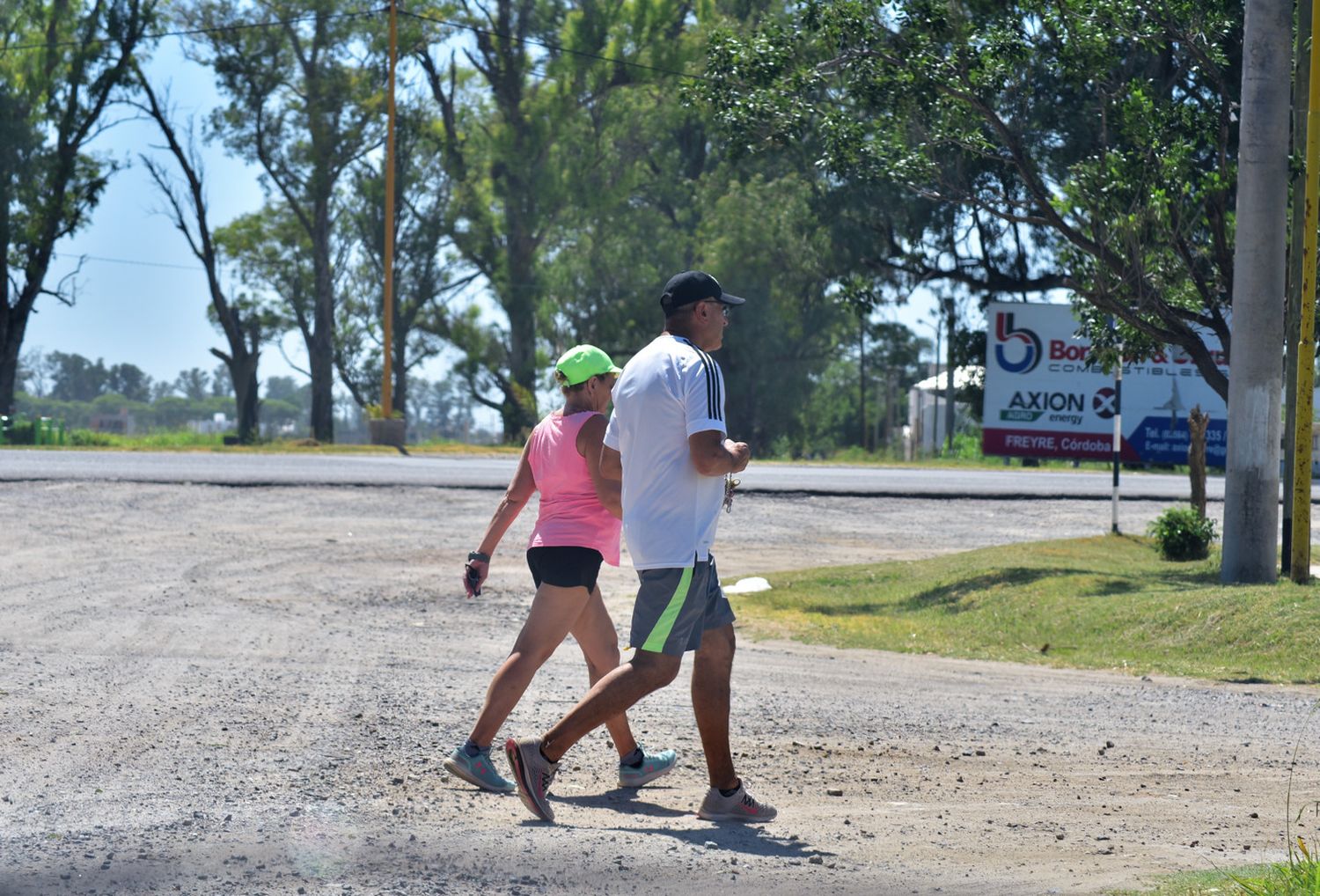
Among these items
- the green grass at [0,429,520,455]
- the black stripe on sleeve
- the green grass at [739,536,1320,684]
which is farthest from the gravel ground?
the green grass at [0,429,520,455]

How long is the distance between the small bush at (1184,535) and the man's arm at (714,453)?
1265 centimetres

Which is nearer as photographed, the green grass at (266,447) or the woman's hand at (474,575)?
the woman's hand at (474,575)

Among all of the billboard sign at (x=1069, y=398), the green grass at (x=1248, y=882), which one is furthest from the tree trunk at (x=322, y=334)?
the green grass at (x=1248, y=882)

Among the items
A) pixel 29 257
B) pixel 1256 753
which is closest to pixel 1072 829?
pixel 1256 753

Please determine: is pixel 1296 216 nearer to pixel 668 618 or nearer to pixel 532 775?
pixel 668 618

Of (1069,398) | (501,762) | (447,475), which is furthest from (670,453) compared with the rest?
(1069,398)

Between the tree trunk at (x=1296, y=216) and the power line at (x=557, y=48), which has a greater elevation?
the power line at (x=557, y=48)

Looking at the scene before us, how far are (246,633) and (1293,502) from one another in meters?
8.74

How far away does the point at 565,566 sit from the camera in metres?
5.83

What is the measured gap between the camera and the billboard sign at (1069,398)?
29.1 m

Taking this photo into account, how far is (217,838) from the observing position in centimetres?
483

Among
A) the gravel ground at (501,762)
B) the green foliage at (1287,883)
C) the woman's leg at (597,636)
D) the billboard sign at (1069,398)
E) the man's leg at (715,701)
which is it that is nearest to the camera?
the green foliage at (1287,883)

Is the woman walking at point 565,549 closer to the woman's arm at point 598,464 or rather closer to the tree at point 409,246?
the woman's arm at point 598,464

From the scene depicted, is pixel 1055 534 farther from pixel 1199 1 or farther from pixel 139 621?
pixel 139 621
